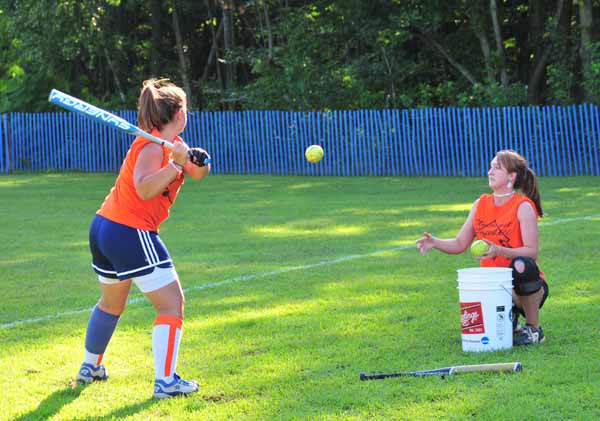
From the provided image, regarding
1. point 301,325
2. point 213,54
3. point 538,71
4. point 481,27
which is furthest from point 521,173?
point 213,54

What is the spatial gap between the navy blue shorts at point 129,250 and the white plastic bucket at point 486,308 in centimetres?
192

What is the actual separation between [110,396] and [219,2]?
29.0 metres

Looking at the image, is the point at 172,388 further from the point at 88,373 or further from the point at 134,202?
the point at 134,202

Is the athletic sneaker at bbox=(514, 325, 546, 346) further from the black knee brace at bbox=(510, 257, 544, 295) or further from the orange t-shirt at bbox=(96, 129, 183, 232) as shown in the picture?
the orange t-shirt at bbox=(96, 129, 183, 232)

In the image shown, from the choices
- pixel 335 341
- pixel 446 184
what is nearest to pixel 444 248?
pixel 335 341

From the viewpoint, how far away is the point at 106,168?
29141mm

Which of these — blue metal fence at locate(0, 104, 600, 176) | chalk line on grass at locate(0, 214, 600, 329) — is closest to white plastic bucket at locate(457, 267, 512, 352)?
chalk line on grass at locate(0, 214, 600, 329)

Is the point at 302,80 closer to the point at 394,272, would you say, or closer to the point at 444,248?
the point at 394,272

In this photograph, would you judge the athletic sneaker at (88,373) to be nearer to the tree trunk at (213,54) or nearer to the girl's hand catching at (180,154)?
the girl's hand catching at (180,154)

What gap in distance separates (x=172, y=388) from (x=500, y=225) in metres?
2.50

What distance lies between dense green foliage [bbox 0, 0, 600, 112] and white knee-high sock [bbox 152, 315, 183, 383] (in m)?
19.4

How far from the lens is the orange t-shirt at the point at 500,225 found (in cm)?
671

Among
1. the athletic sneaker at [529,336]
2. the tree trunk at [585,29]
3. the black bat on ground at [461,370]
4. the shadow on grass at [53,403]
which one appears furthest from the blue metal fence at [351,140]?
the shadow on grass at [53,403]

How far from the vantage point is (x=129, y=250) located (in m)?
5.61
